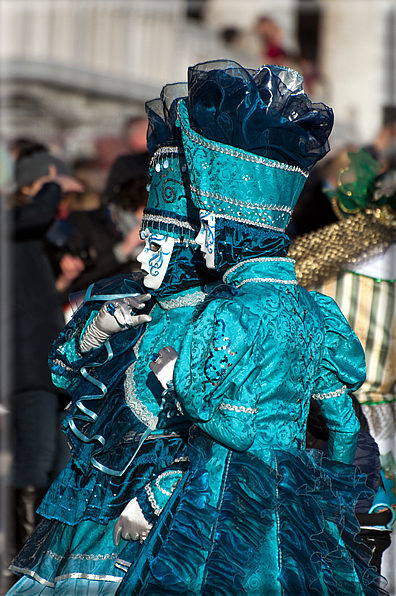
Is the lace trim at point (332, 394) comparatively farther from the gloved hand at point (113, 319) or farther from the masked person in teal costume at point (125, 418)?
the gloved hand at point (113, 319)

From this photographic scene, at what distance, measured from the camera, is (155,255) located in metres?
1.86

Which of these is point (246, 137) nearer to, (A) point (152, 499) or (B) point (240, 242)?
(B) point (240, 242)

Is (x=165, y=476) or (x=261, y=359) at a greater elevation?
(x=261, y=359)

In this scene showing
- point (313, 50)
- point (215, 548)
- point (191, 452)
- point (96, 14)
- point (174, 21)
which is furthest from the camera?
point (313, 50)

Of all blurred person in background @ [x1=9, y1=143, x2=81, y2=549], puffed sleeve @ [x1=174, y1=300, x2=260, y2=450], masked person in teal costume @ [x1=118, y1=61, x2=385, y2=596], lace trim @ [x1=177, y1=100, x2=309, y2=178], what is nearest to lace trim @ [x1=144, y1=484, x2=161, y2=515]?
masked person in teal costume @ [x1=118, y1=61, x2=385, y2=596]

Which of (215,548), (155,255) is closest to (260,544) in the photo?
(215,548)

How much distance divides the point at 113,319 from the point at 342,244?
1268mm

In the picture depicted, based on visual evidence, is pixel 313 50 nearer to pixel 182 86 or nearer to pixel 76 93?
pixel 76 93

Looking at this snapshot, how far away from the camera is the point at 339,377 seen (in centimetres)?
182

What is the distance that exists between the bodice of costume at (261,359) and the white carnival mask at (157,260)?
23cm

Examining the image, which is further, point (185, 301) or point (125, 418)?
point (185, 301)

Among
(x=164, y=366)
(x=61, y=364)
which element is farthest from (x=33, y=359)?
(x=164, y=366)

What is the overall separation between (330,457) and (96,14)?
7357mm

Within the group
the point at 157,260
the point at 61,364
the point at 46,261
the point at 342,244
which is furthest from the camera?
the point at 46,261
